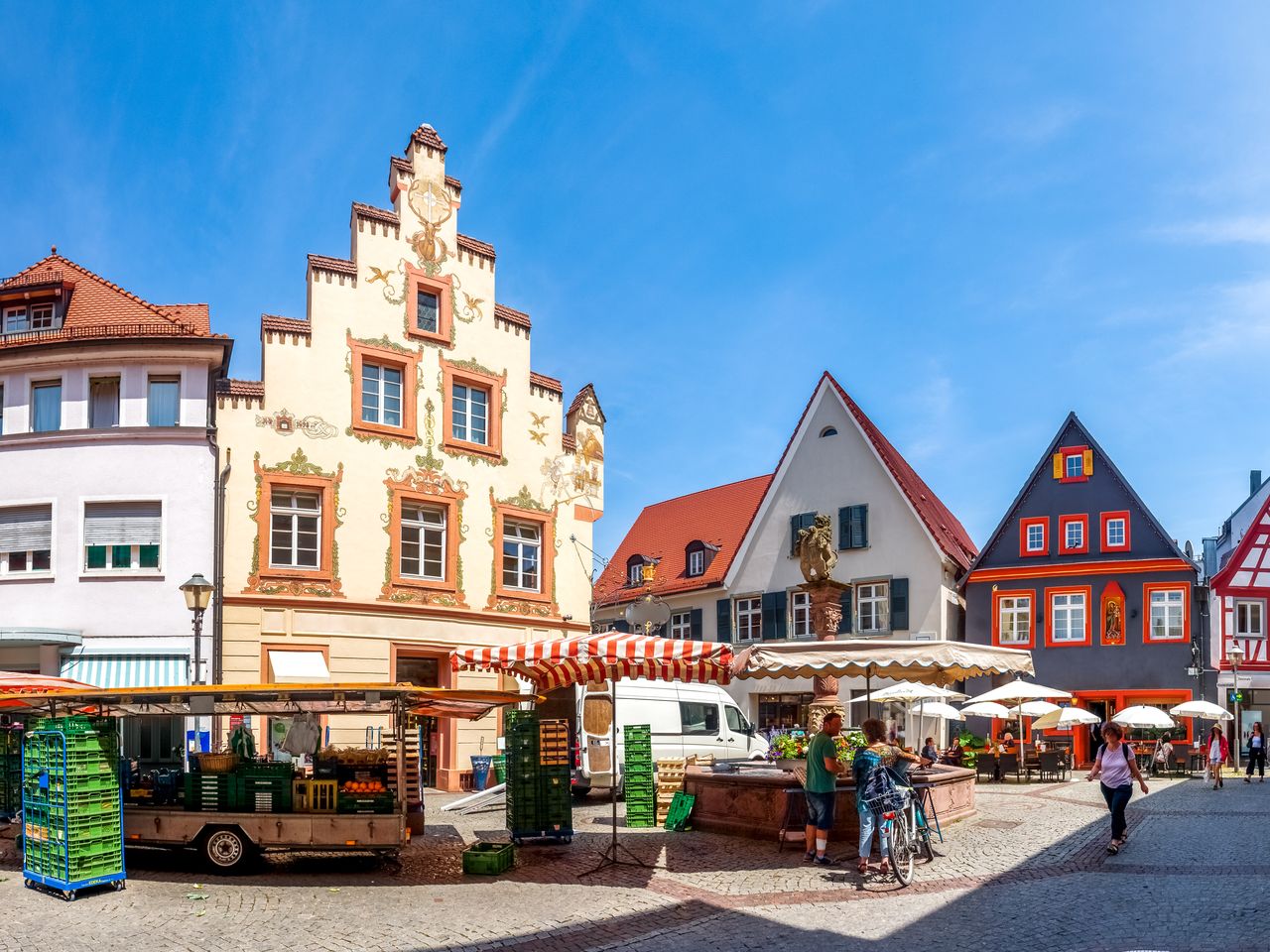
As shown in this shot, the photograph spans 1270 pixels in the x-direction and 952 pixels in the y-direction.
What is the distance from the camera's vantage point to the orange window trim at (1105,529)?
4128 centimetres

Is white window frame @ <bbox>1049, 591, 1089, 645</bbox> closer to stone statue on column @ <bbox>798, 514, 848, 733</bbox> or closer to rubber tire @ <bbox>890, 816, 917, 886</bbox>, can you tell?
stone statue on column @ <bbox>798, 514, 848, 733</bbox>

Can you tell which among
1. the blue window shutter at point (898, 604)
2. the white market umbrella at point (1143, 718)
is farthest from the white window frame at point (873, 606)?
the white market umbrella at point (1143, 718)

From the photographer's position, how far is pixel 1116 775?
52.5 feet

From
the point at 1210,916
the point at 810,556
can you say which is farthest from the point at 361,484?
the point at 1210,916

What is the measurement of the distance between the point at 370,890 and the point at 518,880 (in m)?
1.66

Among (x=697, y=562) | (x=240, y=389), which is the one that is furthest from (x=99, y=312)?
(x=697, y=562)

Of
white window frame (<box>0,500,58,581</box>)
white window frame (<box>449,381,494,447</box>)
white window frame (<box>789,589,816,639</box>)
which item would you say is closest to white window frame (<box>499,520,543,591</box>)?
white window frame (<box>449,381,494,447</box>)

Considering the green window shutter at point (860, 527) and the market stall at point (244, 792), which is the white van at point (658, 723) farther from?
the green window shutter at point (860, 527)

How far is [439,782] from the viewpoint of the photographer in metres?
28.7

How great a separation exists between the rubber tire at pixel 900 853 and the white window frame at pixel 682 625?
34618 mm

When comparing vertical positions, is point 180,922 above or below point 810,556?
below

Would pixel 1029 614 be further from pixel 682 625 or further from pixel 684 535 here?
pixel 684 535

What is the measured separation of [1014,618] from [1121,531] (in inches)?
175

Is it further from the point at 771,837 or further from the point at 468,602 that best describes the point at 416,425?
the point at 771,837
